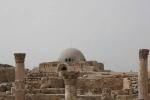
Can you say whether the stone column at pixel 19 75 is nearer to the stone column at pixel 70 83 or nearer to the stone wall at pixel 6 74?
the stone column at pixel 70 83

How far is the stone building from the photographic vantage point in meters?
36.1

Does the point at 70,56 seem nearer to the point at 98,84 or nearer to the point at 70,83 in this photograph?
the point at 98,84

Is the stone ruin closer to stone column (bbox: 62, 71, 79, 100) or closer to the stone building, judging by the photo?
stone column (bbox: 62, 71, 79, 100)

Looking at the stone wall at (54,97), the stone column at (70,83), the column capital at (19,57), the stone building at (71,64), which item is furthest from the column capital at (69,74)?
the stone building at (71,64)

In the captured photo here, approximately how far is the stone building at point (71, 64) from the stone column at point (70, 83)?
21842 mm

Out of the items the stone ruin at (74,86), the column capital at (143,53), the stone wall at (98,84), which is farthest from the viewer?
the stone wall at (98,84)

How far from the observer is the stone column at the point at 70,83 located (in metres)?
12.9

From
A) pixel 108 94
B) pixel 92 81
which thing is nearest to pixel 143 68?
pixel 108 94

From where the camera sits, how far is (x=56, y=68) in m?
37.0

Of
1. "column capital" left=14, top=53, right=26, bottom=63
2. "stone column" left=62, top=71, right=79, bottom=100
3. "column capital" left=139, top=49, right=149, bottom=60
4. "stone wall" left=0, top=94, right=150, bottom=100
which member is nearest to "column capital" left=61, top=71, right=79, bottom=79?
"stone column" left=62, top=71, right=79, bottom=100

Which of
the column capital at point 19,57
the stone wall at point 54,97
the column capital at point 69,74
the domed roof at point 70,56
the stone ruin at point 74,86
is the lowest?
the stone wall at point 54,97

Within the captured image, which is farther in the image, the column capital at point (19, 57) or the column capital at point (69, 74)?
the column capital at point (19, 57)

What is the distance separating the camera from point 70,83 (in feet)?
43.3

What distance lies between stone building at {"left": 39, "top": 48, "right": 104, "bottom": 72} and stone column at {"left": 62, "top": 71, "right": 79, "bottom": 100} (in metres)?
21.8
